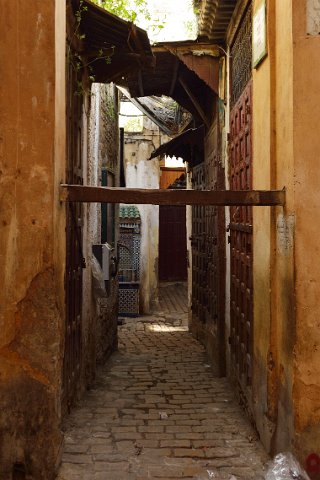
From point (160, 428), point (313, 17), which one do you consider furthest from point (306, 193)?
point (160, 428)

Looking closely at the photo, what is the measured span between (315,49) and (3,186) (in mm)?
2744

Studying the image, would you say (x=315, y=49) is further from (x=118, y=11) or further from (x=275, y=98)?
(x=118, y=11)

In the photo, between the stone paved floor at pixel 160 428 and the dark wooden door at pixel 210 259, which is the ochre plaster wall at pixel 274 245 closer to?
the stone paved floor at pixel 160 428

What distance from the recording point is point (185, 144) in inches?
444

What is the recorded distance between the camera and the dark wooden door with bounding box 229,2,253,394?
5.78 m

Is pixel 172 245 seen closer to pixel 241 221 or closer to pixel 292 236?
pixel 241 221

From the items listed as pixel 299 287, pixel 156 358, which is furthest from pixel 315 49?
pixel 156 358

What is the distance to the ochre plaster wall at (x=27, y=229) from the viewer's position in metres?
3.86

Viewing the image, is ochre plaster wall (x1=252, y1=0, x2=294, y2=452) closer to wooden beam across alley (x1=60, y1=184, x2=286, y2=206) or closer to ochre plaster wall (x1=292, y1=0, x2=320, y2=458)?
ochre plaster wall (x1=292, y1=0, x2=320, y2=458)

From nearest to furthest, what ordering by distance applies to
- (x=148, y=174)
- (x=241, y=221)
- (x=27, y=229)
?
(x=27, y=229)
(x=241, y=221)
(x=148, y=174)

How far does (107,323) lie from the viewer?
9.07 m

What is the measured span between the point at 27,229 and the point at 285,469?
9.48 ft

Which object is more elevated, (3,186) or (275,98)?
(275,98)

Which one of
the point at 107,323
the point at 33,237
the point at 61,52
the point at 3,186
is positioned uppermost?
the point at 61,52
